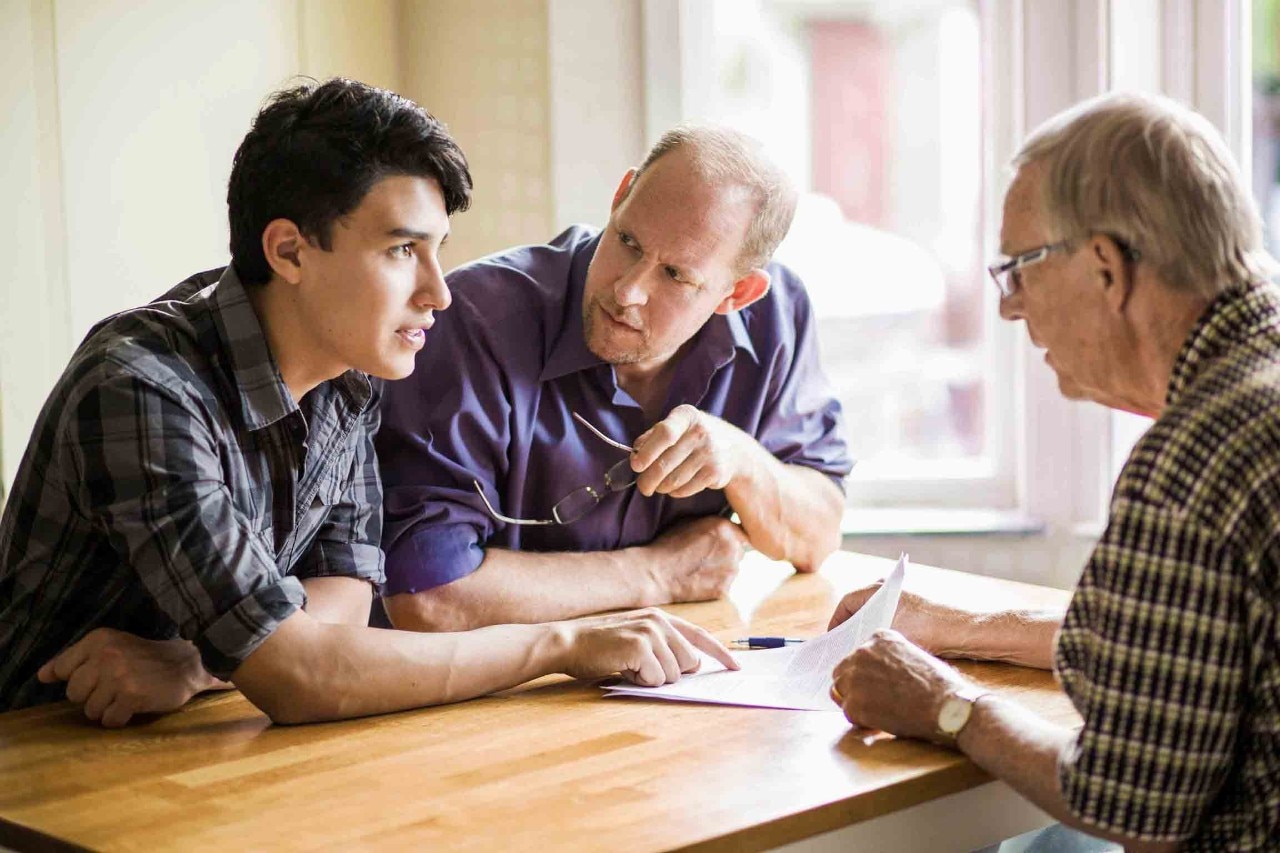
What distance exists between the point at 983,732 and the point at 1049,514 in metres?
2.01

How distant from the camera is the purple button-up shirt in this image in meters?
2.14

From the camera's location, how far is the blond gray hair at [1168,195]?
1.32m

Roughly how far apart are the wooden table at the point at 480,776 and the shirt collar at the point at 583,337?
24.6 inches

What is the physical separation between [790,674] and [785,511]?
2.02ft

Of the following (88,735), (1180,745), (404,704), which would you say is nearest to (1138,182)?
(1180,745)

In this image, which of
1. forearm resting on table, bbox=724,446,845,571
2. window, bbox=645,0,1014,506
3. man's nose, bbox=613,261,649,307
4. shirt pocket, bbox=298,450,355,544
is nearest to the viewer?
shirt pocket, bbox=298,450,355,544

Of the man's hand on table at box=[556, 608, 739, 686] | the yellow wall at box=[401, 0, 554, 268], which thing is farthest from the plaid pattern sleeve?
the yellow wall at box=[401, 0, 554, 268]

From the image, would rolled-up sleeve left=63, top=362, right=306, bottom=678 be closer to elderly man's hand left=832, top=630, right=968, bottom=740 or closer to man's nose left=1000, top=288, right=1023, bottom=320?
elderly man's hand left=832, top=630, right=968, bottom=740

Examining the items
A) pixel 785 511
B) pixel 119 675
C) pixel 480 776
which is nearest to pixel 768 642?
pixel 785 511

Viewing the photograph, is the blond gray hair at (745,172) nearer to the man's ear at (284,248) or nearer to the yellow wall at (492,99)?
the man's ear at (284,248)

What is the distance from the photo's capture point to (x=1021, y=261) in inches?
57.8

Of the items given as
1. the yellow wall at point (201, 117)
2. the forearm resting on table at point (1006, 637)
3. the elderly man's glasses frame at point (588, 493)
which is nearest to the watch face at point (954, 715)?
the forearm resting on table at point (1006, 637)

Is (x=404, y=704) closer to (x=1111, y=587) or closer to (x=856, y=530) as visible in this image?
(x=1111, y=587)

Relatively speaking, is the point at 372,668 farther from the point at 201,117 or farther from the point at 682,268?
the point at 201,117
